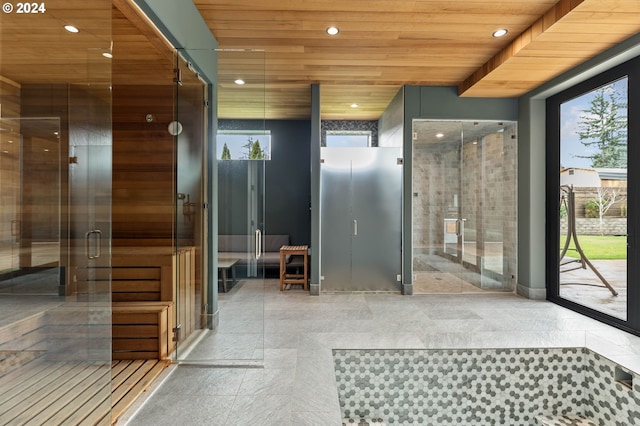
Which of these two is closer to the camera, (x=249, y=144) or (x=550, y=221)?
(x=249, y=144)

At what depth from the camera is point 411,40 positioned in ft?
10.9

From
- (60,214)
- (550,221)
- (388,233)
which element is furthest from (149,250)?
(550,221)

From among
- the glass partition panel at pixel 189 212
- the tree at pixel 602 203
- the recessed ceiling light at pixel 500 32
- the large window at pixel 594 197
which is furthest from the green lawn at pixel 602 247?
the glass partition panel at pixel 189 212

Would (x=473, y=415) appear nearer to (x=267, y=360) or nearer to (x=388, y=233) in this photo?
(x=267, y=360)

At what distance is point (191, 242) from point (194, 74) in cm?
144

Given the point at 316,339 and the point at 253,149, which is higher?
the point at 253,149

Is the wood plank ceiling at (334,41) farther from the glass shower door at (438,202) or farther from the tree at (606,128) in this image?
the glass shower door at (438,202)

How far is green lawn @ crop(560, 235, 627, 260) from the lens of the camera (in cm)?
341

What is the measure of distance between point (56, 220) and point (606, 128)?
4.97m

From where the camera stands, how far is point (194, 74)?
2.88 metres

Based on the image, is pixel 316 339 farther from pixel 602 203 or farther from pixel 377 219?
pixel 602 203

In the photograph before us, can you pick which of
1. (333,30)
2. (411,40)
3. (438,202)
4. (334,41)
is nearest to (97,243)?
(333,30)

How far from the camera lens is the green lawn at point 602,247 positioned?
3.41 m

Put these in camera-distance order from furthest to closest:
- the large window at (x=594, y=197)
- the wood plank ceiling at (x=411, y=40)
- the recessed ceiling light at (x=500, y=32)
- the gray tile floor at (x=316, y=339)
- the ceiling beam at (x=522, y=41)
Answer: the large window at (x=594, y=197)
the recessed ceiling light at (x=500, y=32)
the wood plank ceiling at (x=411, y=40)
the ceiling beam at (x=522, y=41)
the gray tile floor at (x=316, y=339)
